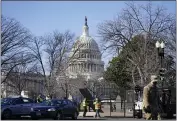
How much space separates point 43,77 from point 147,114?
158 feet

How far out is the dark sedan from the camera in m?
23.1

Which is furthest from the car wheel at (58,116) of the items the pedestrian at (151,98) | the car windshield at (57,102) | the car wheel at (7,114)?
the pedestrian at (151,98)

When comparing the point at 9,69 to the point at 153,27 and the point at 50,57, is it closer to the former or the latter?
the point at 50,57

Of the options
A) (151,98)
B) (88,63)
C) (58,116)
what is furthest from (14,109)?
(88,63)

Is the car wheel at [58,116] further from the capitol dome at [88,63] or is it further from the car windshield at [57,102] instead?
the capitol dome at [88,63]

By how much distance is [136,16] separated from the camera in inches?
1578

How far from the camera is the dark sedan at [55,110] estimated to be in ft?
75.8

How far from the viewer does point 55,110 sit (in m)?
23.4

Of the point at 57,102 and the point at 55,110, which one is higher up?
the point at 57,102

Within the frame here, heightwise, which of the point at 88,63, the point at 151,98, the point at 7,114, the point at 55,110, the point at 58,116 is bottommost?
the point at 58,116

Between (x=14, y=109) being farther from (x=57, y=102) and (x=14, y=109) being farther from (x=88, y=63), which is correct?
(x=88, y=63)

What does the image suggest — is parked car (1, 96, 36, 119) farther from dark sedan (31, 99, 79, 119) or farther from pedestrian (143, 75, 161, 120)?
pedestrian (143, 75, 161, 120)

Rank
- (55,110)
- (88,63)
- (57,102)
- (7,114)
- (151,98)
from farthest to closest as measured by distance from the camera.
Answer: (88,63) < (57,102) < (55,110) < (7,114) < (151,98)

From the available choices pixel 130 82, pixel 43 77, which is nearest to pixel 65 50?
pixel 43 77
